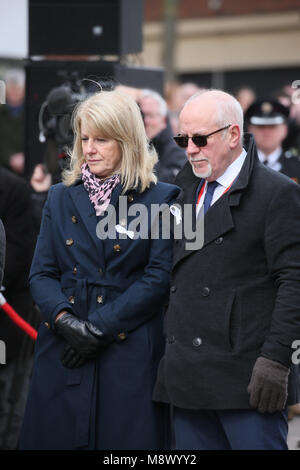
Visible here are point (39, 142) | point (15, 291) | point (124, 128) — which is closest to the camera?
point (124, 128)

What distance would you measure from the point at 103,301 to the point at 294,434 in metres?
3.15

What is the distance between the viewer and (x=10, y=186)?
6.19 metres

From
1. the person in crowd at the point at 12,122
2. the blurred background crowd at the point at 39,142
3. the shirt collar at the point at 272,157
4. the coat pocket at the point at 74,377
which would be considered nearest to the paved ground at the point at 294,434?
the blurred background crowd at the point at 39,142

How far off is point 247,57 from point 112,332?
20.0 meters

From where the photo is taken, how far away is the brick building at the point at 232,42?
23094 millimetres

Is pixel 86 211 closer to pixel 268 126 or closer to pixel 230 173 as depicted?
pixel 230 173

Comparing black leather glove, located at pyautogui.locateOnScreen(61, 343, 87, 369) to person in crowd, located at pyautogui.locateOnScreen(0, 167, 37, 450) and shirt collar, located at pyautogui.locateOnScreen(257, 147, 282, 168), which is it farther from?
shirt collar, located at pyautogui.locateOnScreen(257, 147, 282, 168)

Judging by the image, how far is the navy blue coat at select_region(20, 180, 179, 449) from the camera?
4.29 meters

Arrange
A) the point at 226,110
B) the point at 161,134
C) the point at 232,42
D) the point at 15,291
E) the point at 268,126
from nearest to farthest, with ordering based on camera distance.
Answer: the point at 226,110 → the point at 15,291 → the point at 161,134 → the point at 268,126 → the point at 232,42

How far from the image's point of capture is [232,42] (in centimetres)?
2388

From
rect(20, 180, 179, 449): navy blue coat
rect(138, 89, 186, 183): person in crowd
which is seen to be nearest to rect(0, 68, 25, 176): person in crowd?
rect(138, 89, 186, 183): person in crowd

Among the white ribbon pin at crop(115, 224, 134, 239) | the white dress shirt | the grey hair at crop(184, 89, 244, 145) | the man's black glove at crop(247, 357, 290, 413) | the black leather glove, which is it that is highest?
the grey hair at crop(184, 89, 244, 145)

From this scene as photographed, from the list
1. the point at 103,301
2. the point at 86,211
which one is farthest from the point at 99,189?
the point at 103,301

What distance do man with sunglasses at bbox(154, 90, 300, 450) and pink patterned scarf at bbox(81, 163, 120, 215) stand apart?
40 cm
